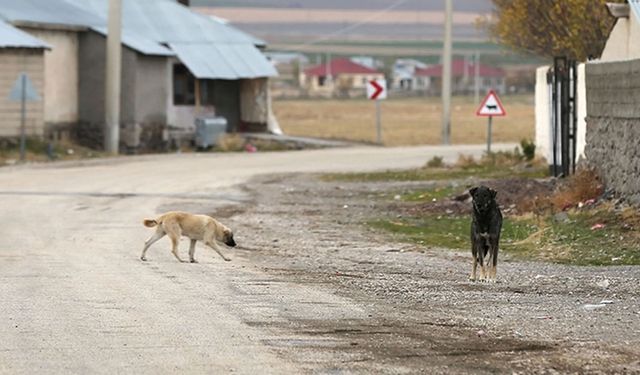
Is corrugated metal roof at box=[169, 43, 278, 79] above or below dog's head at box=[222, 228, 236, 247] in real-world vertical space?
above

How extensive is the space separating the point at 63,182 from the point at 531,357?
70.8ft

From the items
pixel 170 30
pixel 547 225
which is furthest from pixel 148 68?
pixel 547 225

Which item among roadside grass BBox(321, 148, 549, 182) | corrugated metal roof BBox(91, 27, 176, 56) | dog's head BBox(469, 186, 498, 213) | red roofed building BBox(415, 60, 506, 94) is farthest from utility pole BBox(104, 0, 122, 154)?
red roofed building BBox(415, 60, 506, 94)

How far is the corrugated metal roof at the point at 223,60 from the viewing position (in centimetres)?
4703

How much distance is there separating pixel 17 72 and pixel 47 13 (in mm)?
4977

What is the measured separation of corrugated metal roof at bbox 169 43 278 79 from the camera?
47.0 m

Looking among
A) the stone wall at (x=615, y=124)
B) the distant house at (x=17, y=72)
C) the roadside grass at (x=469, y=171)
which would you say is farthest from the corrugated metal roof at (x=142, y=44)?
the stone wall at (x=615, y=124)

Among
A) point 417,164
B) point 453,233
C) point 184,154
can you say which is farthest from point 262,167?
point 453,233

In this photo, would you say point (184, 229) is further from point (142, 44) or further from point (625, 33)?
point (142, 44)

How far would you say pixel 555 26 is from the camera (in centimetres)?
3750

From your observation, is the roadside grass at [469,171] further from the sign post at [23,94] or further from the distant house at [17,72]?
the distant house at [17,72]

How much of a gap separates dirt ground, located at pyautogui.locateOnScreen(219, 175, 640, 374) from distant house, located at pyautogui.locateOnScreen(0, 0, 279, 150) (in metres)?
22.9

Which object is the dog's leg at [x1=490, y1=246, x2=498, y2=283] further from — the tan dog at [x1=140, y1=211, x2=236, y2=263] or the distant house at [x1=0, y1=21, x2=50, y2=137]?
the distant house at [x1=0, y1=21, x2=50, y2=137]

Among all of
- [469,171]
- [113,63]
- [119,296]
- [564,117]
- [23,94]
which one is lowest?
[119,296]
